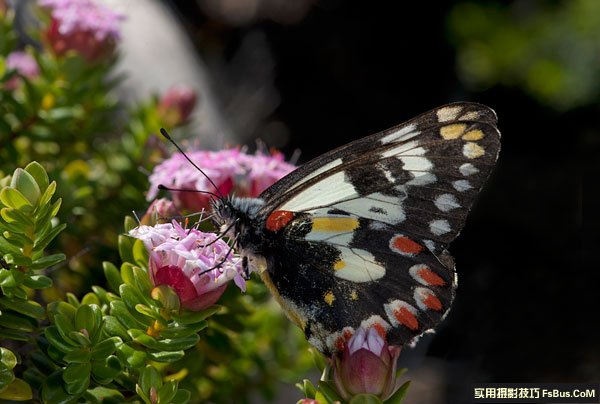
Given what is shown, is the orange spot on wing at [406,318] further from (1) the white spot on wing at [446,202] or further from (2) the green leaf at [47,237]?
(2) the green leaf at [47,237]

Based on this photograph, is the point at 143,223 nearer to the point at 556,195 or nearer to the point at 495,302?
the point at 495,302

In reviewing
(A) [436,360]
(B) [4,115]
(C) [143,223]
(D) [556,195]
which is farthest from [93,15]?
(D) [556,195]

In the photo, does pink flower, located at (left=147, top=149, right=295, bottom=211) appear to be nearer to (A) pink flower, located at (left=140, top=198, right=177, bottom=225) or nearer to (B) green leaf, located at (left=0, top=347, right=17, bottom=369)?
(A) pink flower, located at (left=140, top=198, right=177, bottom=225)

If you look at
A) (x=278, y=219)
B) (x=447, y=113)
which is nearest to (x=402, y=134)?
(x=447, y=113)

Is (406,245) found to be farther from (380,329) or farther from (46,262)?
(46,262)

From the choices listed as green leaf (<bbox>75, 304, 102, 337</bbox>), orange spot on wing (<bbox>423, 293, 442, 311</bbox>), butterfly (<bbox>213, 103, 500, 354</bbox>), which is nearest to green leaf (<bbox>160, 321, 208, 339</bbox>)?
green leaf (<bbox>75, 304, 102, 337</bbox>)
